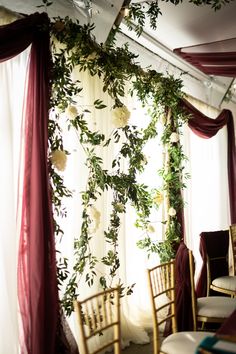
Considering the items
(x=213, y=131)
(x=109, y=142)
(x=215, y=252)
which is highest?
(x=213, y=131)

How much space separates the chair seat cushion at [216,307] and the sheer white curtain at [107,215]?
0.79 m

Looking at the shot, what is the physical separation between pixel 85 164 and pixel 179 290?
1.30m

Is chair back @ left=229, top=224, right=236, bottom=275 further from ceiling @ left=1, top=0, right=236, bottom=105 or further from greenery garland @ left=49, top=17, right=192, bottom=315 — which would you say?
ceiling @ left=1, top=0, right=236, bottom=105

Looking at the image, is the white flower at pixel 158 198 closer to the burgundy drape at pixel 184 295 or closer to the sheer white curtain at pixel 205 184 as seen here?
the burgundy drape at pixel 184 295

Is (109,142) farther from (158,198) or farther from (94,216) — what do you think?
(158,198)

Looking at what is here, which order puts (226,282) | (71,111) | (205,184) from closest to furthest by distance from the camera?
(71,111)
(226,282)
(205,184)

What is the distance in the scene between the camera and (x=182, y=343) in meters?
2.19

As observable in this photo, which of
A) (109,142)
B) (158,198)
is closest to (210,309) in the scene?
(158,198)

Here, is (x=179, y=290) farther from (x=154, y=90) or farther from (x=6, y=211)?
(x=154, y=90)

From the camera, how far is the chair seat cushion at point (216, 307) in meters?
2.82

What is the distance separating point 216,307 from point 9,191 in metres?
1.77

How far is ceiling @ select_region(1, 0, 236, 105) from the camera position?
112 inches

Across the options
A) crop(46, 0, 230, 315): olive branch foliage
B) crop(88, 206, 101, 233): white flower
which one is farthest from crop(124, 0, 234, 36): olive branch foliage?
crop(88, 206, 101, 233): white flower

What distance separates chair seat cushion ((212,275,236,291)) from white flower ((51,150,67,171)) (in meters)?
2.10
